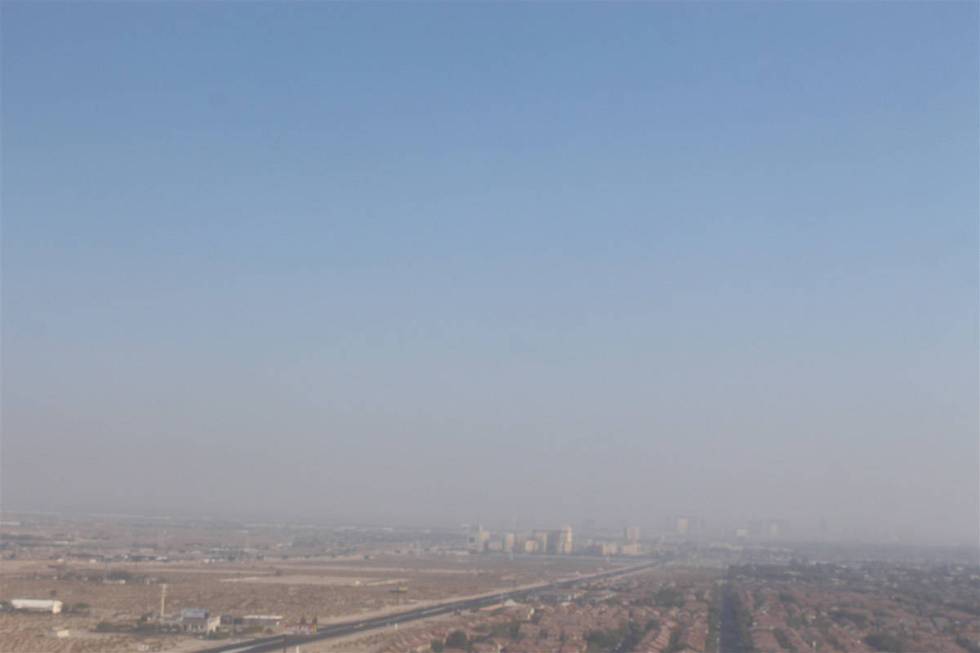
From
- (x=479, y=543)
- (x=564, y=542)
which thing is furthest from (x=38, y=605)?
(x=479, y=543)

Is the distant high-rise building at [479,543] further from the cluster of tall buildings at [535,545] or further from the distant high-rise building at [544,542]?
the distant high-rise building at [544,542]

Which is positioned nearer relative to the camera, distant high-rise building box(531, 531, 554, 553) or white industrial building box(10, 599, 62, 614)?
white industrial building box(10, 599, 62, 614)

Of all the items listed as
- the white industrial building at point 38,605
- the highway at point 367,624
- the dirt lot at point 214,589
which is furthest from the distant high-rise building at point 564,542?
the white industrial building at point 38,605

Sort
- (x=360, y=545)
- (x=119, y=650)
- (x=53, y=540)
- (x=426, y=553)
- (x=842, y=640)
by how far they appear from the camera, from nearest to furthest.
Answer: (x=119, y=650)
(x=842, y=640)
(x=53, y=540)
(x=426, y=553)
(x=360, y=545)

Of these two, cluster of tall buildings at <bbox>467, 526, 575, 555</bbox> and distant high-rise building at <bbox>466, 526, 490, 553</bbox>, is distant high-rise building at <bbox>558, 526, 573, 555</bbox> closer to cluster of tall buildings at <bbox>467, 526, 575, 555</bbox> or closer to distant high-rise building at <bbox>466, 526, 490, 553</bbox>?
cluster of tall buildings at <bbox>467, 526, 575, 555</bbox>

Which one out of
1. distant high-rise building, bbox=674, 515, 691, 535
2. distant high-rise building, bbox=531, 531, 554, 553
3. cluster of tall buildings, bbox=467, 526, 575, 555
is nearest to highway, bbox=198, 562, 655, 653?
cluster of tall buildings, bbox=467, 526, 575, 555

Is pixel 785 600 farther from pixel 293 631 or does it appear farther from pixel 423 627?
pixel 293 631

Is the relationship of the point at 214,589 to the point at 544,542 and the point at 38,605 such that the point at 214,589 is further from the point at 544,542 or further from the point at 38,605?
the point at 544,542

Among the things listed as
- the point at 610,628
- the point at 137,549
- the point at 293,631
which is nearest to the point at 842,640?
the point at 610,628

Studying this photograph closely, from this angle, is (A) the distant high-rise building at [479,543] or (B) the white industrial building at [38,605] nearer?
(B) the white industrial building at [38,605]
